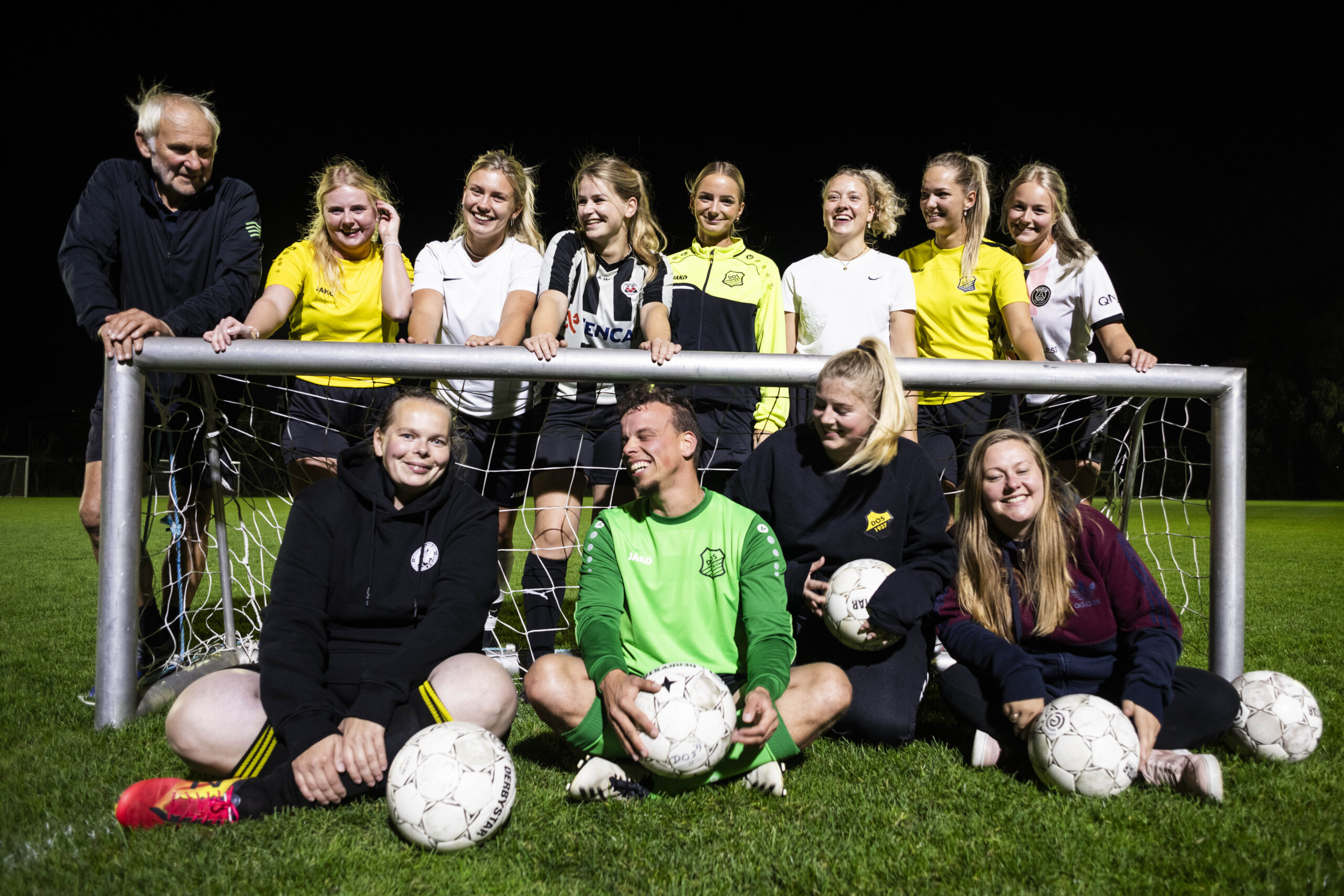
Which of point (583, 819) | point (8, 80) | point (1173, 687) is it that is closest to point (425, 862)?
point (583, 819)

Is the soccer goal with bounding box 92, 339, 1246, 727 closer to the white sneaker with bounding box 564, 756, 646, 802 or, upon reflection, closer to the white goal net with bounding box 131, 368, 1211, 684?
the white goal net with bounding box 131, 368, 1211, 684

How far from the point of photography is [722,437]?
4074 millimetres

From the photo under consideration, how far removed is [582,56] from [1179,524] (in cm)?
1583

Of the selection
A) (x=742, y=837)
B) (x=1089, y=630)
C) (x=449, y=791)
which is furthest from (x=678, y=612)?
(x=1089, y=630)

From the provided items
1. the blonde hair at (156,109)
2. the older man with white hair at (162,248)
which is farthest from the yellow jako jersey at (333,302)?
the blonde hair at (156,109)

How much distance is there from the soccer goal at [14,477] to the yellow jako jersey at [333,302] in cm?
2764

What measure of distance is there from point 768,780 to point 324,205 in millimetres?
3114

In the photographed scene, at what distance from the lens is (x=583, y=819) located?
2.17 metres

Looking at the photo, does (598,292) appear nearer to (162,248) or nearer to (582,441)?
(582,441)

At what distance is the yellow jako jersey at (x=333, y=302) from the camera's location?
12.3 feet

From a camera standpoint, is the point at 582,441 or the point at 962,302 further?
the point at 962,302

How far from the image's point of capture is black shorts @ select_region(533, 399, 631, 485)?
12.2 ft

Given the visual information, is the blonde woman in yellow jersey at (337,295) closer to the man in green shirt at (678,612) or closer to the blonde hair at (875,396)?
the man in green shirt at (678,612)

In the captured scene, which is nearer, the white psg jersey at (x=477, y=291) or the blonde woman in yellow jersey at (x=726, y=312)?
the white psg jersey at (x=477, y=291)
